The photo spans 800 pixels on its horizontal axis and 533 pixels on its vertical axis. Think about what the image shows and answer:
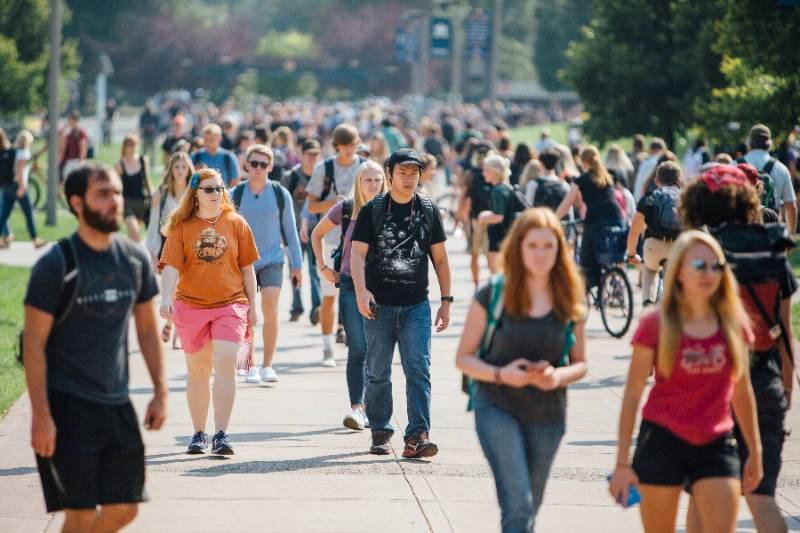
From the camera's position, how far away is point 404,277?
884 centimetres

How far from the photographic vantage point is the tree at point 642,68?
99.0 ft

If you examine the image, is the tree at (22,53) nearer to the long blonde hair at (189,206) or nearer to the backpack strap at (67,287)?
the long blonde hair at (189,206)

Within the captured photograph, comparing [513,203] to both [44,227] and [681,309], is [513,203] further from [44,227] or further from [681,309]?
[44,227]

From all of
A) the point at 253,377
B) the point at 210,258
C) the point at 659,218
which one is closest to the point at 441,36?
the point at 659,218

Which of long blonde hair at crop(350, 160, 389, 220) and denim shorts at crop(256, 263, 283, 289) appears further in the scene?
denim shorts at crop(256, 263, 283, 289)

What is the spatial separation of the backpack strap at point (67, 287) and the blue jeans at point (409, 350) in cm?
364

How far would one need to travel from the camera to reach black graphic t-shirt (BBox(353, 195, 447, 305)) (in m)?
8.84

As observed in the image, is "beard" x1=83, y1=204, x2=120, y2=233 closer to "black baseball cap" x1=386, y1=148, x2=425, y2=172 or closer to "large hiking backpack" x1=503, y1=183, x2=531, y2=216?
"black baseball cap" x1=386, y1=148, x2=425, y2=172

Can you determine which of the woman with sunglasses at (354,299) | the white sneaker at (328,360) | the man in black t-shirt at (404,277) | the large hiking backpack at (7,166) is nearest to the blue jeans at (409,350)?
the man in black t-shirt at (404,277)

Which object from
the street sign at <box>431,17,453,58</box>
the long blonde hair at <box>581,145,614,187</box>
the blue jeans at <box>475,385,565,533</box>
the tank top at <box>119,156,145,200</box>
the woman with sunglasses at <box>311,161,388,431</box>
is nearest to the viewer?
the blue jeans at <box>475,385,565,533</box>

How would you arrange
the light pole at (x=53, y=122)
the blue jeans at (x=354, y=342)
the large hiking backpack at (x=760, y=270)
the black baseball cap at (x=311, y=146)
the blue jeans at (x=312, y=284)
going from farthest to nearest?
the light pole at (x=53, y=122)
the black baseball cap at (x=311, y=146)
the blue jeans at (x=312, y=284)
the blue jeans at (x=354, y=342)
the large hiking backpack at (x=760, y=270)

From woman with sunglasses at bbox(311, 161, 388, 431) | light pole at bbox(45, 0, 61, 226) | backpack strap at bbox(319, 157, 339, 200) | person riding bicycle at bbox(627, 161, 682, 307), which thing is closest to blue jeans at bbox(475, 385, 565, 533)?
woman with sunglasses at bbox(311, 161, 388, 431)

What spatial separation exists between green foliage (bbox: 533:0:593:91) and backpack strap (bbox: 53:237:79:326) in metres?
77.8

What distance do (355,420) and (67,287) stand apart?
15.1 ft
